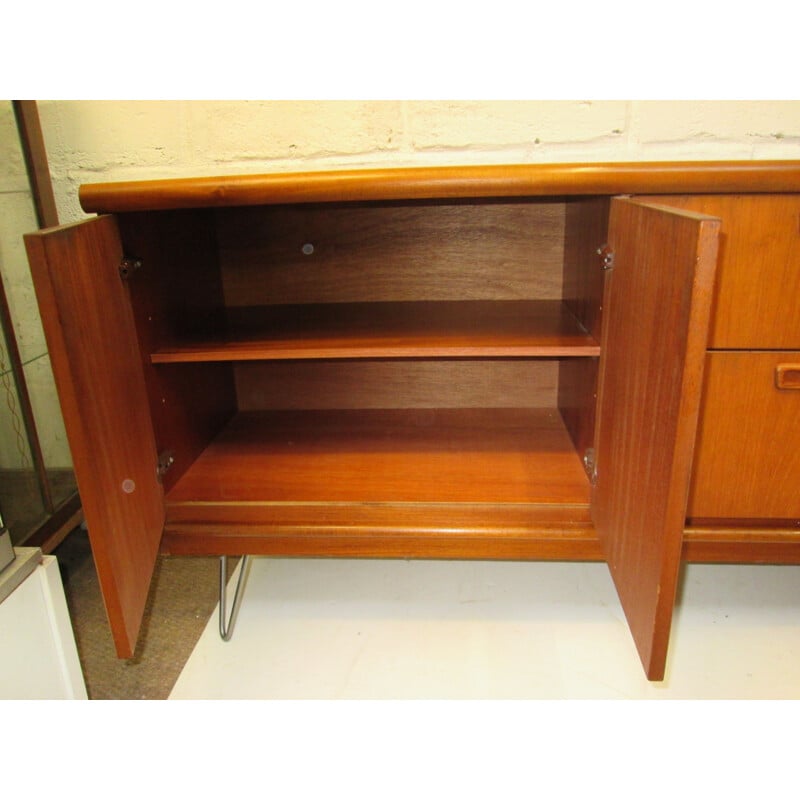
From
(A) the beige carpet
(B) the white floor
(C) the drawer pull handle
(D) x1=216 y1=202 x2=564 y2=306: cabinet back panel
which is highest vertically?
(D) x1=216 y1=202 x2=564 y2=306: cabinet back panel

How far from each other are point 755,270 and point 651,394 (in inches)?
9.1

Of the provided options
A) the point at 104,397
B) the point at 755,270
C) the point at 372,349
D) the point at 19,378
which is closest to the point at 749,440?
the point at 755,270

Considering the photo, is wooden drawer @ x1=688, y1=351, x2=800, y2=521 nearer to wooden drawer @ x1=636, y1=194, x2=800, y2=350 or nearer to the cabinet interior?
wooden drawer @ x1=636, y1=194, x2=800, y2=350

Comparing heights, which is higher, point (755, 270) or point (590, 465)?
point (755, 270)

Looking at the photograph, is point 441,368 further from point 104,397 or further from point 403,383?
point 104,397

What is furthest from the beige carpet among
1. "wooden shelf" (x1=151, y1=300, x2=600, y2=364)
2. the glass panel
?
"wooden shelf" (x1=151, y1=300, x2=600, y2=364)

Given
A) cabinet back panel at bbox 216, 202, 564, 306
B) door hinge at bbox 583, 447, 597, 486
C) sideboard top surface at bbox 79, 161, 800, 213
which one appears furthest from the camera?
cabinet back panel at bbox 216, 202, 564, 306

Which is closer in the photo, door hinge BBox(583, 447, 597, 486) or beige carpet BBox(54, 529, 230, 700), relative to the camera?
door hinge BBox(583, 447, 597, 486)

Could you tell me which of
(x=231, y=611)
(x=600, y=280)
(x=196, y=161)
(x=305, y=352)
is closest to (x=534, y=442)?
(x=600, y=280)

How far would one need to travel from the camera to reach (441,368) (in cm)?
113

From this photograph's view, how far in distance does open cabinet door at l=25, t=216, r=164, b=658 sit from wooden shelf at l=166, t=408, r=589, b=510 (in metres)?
0.13

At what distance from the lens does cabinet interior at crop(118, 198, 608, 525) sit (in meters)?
0.81

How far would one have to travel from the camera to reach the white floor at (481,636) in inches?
34.8
